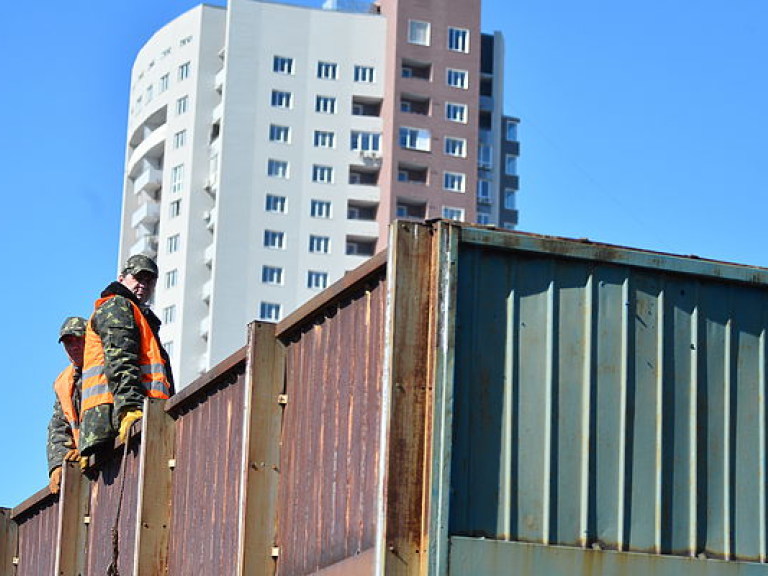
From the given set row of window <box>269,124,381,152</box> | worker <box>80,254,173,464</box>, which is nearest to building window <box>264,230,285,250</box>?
row of window <box>269,124,381,152</box>

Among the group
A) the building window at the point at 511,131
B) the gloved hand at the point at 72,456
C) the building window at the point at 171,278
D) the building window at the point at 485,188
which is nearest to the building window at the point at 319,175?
the building window at the point at 171,278

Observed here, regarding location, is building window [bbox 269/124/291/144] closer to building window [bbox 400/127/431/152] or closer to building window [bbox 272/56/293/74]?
building window [bbox 272/56/293/74]

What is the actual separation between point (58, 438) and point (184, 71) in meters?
120

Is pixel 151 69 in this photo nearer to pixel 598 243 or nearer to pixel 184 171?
pixel 184 171

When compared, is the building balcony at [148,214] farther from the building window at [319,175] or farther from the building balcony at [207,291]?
the building window at [319,175]

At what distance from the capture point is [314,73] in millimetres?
133750

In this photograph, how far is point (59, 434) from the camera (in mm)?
17156

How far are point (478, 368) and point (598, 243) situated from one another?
3.07 ft

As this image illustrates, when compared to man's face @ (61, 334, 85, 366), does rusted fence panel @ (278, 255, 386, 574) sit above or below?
below

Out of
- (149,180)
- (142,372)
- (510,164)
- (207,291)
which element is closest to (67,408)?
(142,372)

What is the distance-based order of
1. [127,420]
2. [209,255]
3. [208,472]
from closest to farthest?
[208,472], [127,420], [209,255]

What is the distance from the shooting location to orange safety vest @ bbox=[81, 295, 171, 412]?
14516 millimetres

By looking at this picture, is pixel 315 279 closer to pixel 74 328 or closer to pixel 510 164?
pixel 510 164

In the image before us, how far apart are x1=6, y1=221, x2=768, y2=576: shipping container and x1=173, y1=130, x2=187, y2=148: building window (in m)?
124
